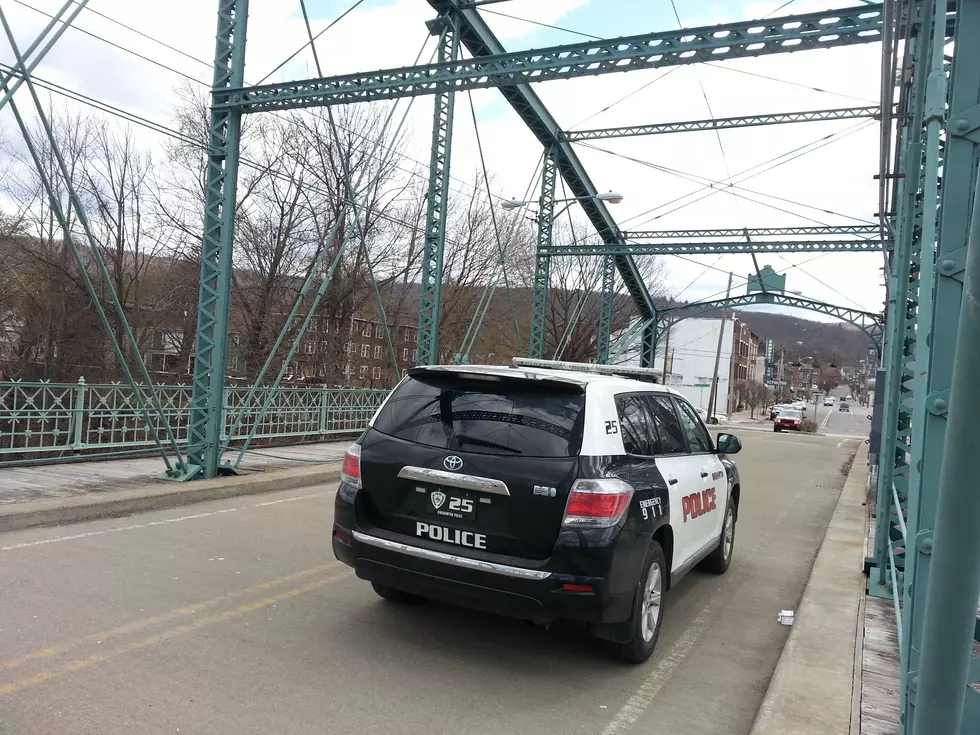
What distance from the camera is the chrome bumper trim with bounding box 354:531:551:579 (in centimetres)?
437

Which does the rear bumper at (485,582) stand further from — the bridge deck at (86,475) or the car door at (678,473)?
the bridge deck at (86,475)

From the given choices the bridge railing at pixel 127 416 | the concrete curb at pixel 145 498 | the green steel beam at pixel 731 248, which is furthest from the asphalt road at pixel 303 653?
the green steel beam at pixel 731 248

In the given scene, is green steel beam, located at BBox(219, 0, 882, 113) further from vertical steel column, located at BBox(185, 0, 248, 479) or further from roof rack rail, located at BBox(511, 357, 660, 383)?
roof rack rail, located at BBox(511, 357, 660, 383)

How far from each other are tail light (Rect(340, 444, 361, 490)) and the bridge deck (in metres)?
5.33

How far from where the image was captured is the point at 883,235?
45.1ft

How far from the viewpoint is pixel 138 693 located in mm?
4008

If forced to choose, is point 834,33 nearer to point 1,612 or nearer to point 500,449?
point 500,449

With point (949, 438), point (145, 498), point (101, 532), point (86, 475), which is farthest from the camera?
point (86, 475)

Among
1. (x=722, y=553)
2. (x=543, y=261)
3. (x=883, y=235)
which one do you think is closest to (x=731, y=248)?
(x=543, y=261)

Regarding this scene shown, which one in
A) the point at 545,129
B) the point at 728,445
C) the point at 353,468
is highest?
the point at 545,129

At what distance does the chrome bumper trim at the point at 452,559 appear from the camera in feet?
14.3

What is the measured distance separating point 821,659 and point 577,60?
8133mm

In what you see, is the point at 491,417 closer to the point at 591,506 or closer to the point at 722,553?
the point at 591,506

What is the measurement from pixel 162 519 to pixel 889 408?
7.78 m
